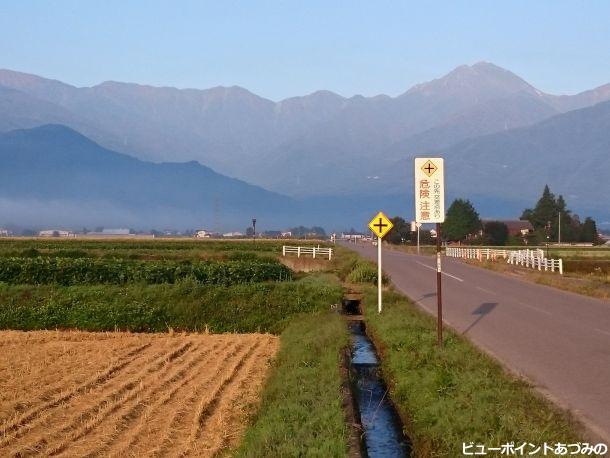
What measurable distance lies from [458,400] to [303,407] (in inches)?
70.8

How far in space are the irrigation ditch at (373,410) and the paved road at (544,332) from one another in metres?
2.00

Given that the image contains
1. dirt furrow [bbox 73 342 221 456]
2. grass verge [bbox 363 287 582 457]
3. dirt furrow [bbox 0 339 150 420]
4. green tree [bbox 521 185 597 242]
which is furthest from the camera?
green tree [bbox 521 185 597 242]

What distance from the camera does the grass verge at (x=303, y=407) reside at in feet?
26.2

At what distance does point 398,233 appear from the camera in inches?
5758

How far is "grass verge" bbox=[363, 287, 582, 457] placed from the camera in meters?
8.30

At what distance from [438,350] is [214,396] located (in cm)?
380

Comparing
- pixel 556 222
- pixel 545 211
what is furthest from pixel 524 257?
pixel 545 211

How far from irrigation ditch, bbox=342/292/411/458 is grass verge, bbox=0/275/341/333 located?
15.5 feet

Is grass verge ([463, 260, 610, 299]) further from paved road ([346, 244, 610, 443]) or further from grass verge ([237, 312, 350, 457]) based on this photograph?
grass verge ([237, 312, 350, 457])

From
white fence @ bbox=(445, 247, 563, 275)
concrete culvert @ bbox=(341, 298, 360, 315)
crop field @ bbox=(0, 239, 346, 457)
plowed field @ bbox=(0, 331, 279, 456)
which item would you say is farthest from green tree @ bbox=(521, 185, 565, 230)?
plowed field @ bbox=(0, 331, 279, 456)

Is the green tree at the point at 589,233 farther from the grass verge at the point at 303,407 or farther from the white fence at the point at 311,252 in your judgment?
the grass verge at the point at 303,407

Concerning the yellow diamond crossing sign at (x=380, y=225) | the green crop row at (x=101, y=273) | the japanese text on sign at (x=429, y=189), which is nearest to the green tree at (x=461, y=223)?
the green crop row at (x=101, y=273)

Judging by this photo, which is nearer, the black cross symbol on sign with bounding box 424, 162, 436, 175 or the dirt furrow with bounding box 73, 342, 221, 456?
the dirt furrow with bounding box 73, 342, 221, 456

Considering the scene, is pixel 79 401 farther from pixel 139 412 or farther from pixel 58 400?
pixel 139 412
